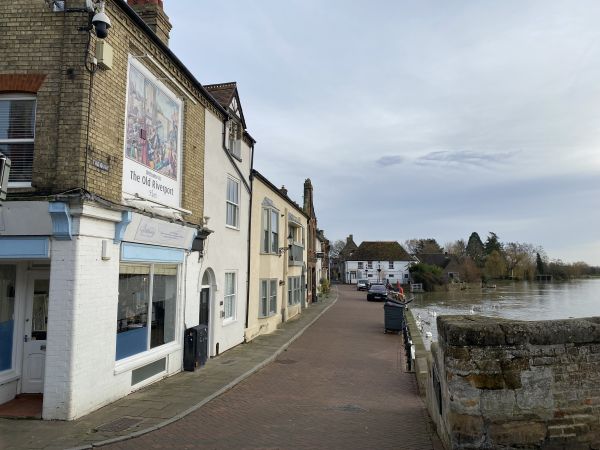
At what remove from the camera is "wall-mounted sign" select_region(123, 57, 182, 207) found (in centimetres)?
891

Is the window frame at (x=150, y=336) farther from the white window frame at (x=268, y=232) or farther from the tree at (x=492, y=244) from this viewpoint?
the tree at (x=492, y=244)

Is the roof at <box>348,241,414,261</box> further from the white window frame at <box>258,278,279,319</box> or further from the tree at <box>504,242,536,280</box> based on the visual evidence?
the white window frame at <box>258,278,279,319</box>

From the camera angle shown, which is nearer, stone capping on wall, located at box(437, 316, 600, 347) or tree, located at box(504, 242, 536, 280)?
stone capping on wall, located at box(437, 316, 600, 347)

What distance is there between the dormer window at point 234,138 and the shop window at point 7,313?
26.0ft

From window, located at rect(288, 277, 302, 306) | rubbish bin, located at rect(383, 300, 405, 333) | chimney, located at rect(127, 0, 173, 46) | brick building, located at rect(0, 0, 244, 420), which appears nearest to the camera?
brick building, located at rect(0, 0, 244, 420)

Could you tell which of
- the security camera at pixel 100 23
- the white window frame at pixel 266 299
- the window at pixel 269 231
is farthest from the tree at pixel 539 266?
the security camera at pixel 100 23

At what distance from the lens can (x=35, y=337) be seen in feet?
26.3

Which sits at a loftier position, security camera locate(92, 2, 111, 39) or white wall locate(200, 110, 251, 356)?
security camera locate(92, 2, 111, 39)

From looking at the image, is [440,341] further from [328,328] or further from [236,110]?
[328,328]

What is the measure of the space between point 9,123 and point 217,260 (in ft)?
22.7

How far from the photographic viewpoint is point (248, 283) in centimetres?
1647

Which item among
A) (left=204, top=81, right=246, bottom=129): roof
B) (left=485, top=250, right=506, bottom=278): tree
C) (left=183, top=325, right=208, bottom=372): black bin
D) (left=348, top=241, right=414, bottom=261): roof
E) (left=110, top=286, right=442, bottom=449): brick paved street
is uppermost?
(left=204, top=81, right=246, bottom=129): roof

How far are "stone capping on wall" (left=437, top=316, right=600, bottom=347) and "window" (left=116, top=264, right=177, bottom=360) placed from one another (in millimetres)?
6178

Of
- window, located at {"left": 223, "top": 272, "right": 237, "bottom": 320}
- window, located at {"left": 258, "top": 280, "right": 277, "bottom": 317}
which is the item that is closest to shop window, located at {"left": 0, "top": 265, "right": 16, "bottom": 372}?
window, located at {"left": 223, "top": 272, "right": 237, "bottom": 320}
